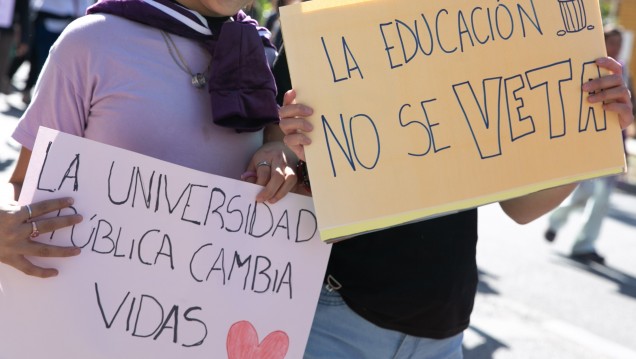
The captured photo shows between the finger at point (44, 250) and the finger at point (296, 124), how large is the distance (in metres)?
0.49

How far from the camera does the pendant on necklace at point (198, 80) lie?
1.77m

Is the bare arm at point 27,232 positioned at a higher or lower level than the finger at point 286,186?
higher

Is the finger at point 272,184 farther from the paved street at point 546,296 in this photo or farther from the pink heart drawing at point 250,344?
the paved street at point 546,296

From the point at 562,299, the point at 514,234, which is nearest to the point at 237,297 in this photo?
the point at 562,299

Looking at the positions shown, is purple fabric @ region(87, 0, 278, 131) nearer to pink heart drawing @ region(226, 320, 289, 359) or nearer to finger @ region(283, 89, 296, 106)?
finger @ region(283, 89, 296, 106)

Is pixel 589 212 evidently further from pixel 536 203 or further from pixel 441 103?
pixel 441 103

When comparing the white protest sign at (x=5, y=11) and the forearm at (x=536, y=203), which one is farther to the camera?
the white protest sign at (x=5, y=11)

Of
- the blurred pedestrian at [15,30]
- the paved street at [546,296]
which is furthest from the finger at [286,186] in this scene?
the blurred pedestrian at [15,30]

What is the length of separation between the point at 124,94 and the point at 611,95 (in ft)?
3.38

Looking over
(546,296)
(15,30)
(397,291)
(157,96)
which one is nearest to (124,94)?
(157,96)

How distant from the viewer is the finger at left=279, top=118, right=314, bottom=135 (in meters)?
1.66

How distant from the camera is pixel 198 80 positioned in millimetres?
1769

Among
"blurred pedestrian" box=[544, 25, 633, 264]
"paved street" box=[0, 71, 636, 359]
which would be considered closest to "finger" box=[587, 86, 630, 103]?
"paved street" box=[0, 71, 636, 359]

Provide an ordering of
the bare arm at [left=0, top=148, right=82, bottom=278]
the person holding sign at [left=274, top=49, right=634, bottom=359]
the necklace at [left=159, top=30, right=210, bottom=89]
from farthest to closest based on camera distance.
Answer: the person holding sign at [left=274, top=49, right=634, bottom=359] → the necklace at [left=159, top=30, right=210, bottom=89] → the bare arm at [left=0, top=148, right=82, bottom=278]
